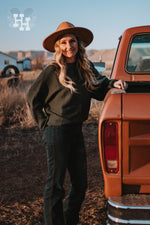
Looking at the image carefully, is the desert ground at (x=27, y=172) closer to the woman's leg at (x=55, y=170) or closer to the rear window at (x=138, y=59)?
the woman's leg at (x=55, y=170)

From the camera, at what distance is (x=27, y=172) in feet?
14.5

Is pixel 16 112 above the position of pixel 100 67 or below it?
below

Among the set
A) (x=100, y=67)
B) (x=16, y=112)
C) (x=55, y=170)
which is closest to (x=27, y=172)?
(x=100, y=67)

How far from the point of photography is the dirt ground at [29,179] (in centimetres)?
303

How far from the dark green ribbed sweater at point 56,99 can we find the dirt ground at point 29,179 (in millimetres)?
1310

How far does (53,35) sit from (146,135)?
1.13 meters

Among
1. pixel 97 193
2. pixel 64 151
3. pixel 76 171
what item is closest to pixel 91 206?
pixel 97 193

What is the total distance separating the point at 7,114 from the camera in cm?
773

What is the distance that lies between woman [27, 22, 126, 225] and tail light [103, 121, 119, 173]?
391mm

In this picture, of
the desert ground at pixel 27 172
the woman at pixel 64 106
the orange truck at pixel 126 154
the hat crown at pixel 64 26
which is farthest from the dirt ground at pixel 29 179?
the hat crown at pixel 64 26

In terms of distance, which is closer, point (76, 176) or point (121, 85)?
point (121, 85)

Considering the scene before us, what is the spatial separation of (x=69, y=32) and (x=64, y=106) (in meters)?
0.65

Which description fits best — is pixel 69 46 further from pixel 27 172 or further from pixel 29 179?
pixel 27 172

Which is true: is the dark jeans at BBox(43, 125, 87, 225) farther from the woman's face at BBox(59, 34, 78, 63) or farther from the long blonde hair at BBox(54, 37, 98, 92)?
the woman's face at BBox(59, 34, 78, 63)
